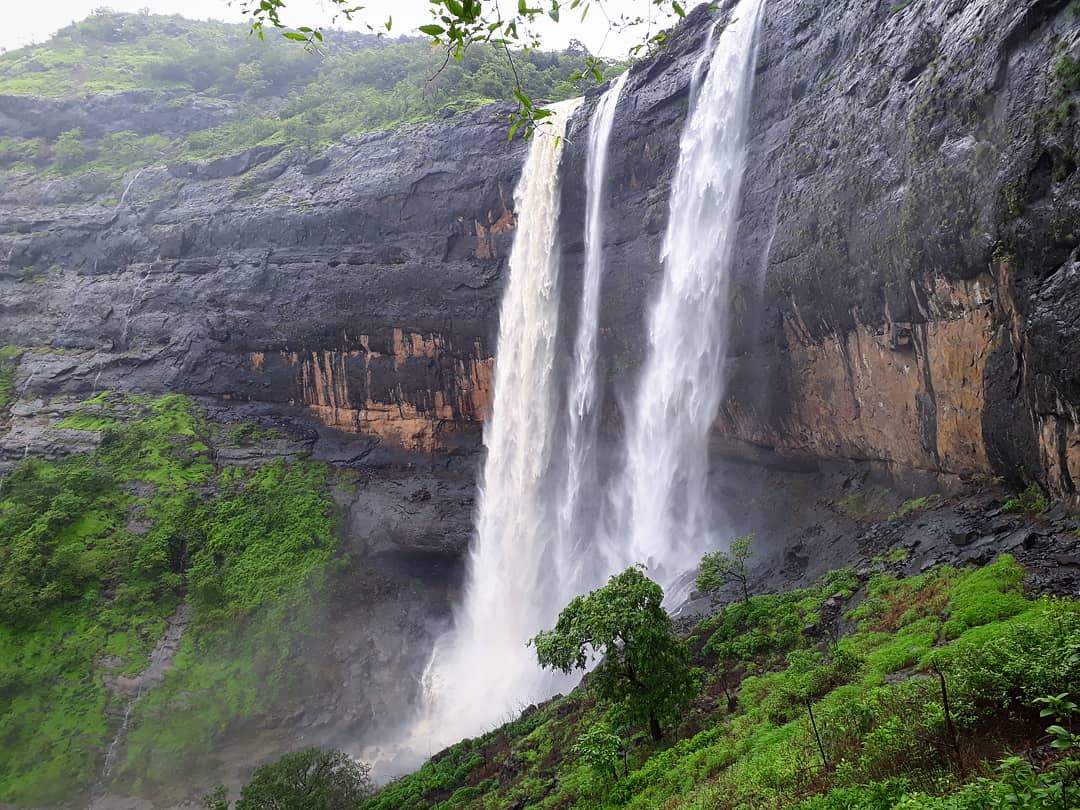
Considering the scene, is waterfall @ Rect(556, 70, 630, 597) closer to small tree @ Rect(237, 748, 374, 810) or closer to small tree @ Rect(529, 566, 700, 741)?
small tree @ Rect(237, 748, 374, 810)

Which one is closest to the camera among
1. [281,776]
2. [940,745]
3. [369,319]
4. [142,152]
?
[940,745]

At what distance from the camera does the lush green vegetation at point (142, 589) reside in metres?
19.8

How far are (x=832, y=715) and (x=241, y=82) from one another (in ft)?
197

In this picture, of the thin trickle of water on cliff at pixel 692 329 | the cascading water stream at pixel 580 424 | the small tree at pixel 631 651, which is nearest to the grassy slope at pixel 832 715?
the small tree at pixel 631 651

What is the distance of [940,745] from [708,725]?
4.97m

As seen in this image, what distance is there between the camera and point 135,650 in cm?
2212

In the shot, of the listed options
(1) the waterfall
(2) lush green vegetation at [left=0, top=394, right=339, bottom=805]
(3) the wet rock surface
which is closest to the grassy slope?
(3) the wet rock surface

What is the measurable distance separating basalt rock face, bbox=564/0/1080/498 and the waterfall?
6.62 ft

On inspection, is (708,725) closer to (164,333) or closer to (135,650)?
(135,650)

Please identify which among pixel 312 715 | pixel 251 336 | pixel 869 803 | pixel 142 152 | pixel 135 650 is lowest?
pixel 312 715

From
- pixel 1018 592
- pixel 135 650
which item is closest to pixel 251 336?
pixel 135 650

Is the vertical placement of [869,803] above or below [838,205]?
below

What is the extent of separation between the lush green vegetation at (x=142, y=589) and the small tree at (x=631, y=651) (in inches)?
670

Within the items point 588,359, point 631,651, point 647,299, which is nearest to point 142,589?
point 588,359
